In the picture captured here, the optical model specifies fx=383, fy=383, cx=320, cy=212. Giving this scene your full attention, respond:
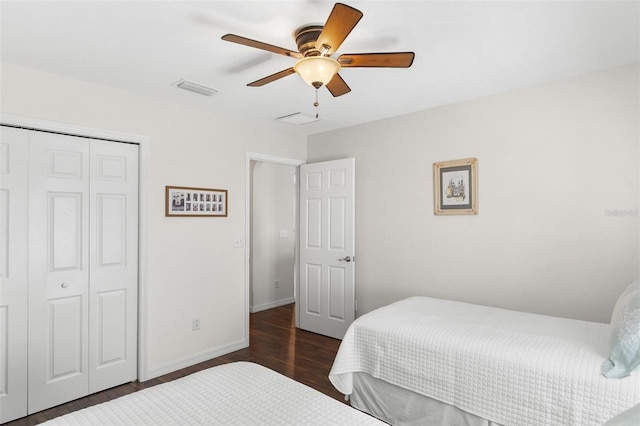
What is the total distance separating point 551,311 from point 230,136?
11.0 ft

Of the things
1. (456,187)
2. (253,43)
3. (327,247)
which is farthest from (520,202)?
(253,43)

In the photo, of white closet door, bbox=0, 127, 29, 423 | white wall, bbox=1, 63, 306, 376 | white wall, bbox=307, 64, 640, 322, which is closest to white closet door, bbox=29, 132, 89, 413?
white closet door, bbox=0, 127, 29, 423

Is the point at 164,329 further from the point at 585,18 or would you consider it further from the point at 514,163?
the point at 585,18

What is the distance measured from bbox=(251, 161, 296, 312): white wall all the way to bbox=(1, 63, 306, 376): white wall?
5.17ft

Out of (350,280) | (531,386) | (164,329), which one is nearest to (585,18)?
(531,386)

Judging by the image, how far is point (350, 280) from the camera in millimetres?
4270

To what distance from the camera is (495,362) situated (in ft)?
6.93

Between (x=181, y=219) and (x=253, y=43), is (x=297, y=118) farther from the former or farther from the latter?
(x=253, y=43)

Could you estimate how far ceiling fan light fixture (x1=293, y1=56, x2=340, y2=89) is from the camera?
2010 mm

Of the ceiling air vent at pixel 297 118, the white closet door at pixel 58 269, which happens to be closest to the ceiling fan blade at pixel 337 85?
the ceiling air vent at pixel 297 118

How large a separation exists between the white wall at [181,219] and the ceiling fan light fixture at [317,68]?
1.69 m

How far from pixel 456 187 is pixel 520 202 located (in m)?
0.57

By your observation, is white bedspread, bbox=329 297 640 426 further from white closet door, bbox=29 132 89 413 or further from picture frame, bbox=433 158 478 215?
white closet door, bbox=29 132 89 413

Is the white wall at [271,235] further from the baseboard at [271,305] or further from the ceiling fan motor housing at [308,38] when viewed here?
the ceiling fan motor housing at [308,38]
